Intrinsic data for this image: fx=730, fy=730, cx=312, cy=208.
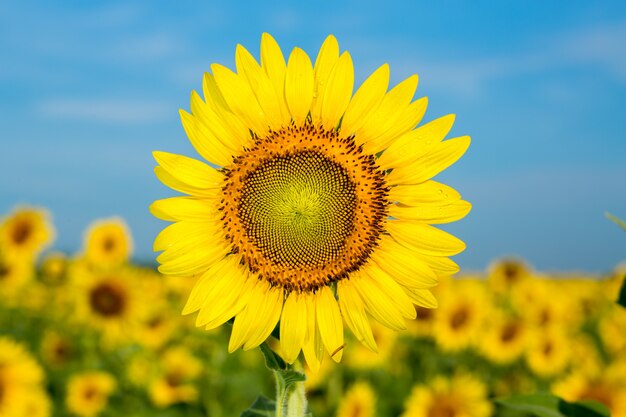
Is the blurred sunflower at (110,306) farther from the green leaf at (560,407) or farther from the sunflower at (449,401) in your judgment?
the green leaf at (560,407)

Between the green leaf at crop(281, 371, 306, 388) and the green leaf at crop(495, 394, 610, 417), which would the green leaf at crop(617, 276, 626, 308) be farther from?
the green leaf at crop(281, 371, 306, 388)

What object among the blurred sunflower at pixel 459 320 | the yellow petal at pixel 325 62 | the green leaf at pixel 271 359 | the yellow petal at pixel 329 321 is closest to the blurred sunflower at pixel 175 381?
the blurred sunflower at pixel 459 320

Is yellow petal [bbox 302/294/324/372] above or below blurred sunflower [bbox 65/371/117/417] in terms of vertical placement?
above

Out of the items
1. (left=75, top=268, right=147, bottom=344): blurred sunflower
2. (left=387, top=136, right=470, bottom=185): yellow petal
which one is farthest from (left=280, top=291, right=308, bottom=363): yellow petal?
(left=75, top=268, right=147, bottom=344): blurred sunflower

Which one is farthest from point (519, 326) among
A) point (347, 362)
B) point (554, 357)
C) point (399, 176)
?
point (399, 176)

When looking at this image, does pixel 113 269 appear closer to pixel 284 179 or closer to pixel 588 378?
pixel 588 378

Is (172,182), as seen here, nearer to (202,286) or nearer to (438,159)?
(202,286)
